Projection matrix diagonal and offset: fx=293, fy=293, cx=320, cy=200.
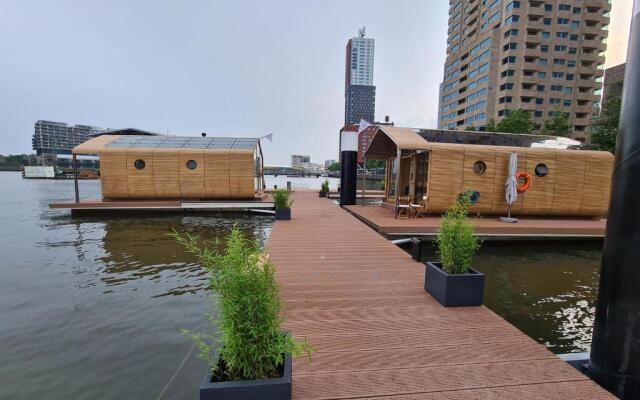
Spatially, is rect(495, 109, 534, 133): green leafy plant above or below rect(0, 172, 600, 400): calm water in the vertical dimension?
above

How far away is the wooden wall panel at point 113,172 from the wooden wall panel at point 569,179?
730 inches

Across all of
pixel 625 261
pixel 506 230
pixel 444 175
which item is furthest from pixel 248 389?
pixel 444 175

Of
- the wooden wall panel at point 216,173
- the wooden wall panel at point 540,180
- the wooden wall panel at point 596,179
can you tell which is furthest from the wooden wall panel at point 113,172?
the wooden wall panel at point 596,179

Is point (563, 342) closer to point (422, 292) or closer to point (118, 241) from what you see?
point (422, 292)

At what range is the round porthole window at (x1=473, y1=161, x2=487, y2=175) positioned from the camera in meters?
10.6

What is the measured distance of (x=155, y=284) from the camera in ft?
19.1

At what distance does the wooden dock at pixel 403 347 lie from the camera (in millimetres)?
2254

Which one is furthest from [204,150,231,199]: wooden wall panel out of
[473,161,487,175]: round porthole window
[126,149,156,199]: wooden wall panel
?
[473,161,487,175]: round porthole window

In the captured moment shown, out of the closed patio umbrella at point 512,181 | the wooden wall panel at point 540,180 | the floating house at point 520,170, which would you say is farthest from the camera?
the wooden wall panel at point 540,180

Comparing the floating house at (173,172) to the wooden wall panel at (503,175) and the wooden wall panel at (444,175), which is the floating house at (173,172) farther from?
the wooden wall panel at (503,175)

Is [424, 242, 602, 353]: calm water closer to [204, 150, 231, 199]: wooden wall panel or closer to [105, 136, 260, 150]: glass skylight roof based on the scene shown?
[204, 150, 231, 199]: wooden wall panel

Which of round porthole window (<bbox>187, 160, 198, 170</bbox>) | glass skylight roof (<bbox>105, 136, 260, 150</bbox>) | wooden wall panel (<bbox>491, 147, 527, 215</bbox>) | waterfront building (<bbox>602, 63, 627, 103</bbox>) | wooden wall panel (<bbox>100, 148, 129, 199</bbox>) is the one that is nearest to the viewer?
wooden wall panel (<bbox>491, 147, 527, 215</bbox>)

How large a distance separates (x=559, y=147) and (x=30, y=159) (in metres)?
138

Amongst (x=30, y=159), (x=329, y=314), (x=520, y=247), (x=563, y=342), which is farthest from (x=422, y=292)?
(x=30, y=159)
